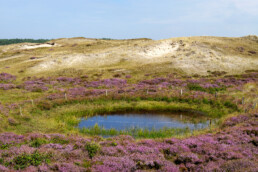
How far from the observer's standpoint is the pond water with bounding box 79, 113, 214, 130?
22.5 m

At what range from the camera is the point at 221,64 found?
58000 mm

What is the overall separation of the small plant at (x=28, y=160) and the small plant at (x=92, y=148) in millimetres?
2566

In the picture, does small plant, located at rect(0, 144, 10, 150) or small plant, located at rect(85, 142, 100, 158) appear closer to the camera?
small plant, located at rect(85, 142, 100, 158)

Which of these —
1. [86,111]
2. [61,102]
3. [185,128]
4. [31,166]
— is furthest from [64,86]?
[31,166]

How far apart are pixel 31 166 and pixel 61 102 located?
67.2 ft

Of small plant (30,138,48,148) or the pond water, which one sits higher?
small plant (30,138,48,148)

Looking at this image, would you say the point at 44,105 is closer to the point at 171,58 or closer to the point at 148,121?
the point at 148,121

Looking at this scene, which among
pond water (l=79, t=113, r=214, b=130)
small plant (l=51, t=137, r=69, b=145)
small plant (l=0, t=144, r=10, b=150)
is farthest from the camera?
pond water (l=79, t=113, r=214, b=130)

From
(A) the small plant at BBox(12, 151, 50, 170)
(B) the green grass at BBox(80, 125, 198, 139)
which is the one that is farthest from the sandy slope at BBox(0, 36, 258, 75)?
(A) the small plant at BBox(12, 151, 50, 170)

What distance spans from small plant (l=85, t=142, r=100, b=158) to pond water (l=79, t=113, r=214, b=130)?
25.8 feet

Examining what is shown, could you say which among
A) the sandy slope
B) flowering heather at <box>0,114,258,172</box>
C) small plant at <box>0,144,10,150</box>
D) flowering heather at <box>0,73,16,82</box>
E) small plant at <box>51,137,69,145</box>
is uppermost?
the sandy slope

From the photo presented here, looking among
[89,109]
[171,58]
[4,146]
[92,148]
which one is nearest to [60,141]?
[92,148]

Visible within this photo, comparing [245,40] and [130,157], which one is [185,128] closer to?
[130,157]

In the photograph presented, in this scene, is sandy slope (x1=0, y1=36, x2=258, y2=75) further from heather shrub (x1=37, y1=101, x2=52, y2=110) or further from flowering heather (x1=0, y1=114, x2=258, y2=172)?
flowering heather (x1=0, y1=114, x2=258, y2=172)
